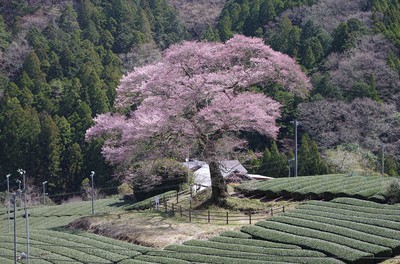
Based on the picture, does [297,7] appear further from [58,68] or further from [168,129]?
[168,129]

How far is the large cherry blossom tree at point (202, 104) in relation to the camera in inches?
1206

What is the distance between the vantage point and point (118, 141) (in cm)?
3272

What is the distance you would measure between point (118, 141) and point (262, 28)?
4888 cm

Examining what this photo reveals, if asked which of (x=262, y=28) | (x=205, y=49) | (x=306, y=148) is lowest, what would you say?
(x=306, y=148)

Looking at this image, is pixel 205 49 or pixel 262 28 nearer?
pixel 205 49

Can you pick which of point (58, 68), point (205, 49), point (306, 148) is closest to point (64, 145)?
point (58, 68)

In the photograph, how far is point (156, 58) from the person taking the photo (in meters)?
75.6

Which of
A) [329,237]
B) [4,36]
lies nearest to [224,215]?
[329,237]

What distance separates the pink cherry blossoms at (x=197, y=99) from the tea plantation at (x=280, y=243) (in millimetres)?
4139

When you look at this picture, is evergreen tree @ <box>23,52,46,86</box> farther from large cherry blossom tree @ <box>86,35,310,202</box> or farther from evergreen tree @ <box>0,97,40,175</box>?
large cherry blossom tree @ <box>86,35,310,202</box>

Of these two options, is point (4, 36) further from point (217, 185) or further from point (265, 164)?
point (217, 185)

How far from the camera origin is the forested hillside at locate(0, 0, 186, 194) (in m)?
61.7

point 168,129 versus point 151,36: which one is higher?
point 151,36

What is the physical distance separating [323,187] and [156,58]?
147 ft
